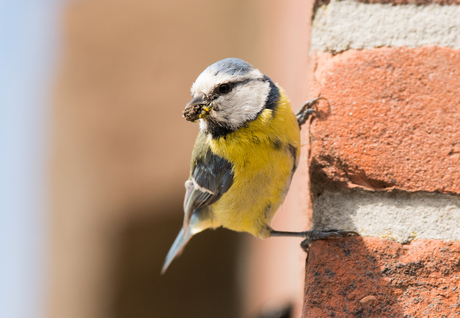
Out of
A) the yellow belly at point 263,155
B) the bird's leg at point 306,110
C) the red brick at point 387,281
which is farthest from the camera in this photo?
the yellow belly at point 263,155

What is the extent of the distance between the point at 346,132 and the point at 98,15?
1052 millimetres

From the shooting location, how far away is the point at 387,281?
56cm

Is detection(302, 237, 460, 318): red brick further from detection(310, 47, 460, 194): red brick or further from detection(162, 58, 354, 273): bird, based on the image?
detection(162, 58, 354, 273): bird

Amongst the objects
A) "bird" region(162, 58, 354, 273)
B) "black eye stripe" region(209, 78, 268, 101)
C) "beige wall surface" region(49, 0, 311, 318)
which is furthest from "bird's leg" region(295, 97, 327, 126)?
"beige wall surface" region(49, 0, 311, 318)

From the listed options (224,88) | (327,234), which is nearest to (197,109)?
(224,88)

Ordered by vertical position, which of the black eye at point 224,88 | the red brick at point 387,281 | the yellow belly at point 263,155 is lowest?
the red brick at point 387,281

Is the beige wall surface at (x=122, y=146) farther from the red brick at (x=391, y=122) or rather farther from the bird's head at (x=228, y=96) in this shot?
the red brick at (x=391, y=122)

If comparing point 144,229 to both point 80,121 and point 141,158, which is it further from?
point 80,121

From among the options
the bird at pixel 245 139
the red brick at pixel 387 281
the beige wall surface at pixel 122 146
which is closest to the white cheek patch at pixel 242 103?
the bird at pixel 245 139

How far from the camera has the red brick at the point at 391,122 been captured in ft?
1.87

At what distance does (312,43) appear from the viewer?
0.67 meters

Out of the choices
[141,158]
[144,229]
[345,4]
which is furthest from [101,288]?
[345,4]

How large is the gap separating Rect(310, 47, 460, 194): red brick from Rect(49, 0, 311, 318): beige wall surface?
0.59m

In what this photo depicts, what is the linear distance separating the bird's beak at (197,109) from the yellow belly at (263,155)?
0.24 feet
